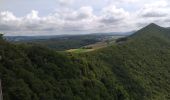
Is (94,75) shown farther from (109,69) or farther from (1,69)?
(1,69)

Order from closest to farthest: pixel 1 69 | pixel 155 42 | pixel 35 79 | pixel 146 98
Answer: pixel 1 69 < pixel 35 79 < pixel 146 98 < pixel 155 42

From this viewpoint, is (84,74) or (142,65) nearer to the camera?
(84,74)

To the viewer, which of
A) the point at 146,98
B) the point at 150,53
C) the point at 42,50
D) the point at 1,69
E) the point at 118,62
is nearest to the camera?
the point at 1,69

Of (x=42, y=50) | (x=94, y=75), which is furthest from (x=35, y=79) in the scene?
(x=94, y=75)

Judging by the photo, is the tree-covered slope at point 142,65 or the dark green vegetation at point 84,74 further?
the tree-covered slope at point 142,65

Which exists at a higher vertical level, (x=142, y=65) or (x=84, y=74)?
(x=84, y=74)

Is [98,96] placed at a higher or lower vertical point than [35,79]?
lower

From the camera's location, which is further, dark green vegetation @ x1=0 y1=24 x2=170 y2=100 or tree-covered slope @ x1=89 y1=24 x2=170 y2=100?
tree-covered slope @ x1=89 y1=24 x2=170 y2=100

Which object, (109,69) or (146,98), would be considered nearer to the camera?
A: (146,98)
